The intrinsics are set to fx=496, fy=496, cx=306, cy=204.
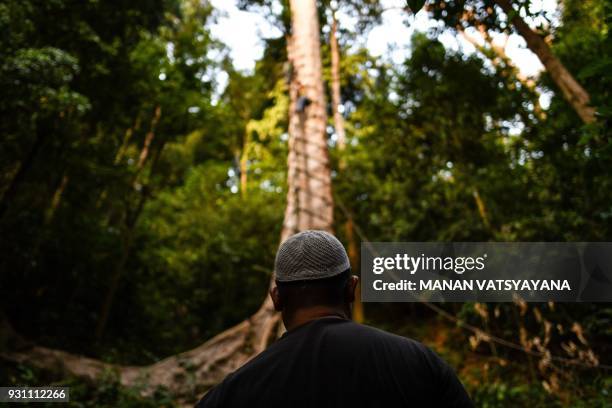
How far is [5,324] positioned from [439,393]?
331 inches

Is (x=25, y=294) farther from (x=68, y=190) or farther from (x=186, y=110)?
(x=186, y=110)

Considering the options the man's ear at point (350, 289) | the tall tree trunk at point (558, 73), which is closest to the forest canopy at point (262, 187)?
the tall tree trunk at point (558, 73)

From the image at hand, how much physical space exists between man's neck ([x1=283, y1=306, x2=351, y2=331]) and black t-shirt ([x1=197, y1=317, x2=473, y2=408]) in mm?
55

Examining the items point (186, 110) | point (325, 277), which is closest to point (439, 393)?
point (325, 277)

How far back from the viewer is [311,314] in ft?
4.36

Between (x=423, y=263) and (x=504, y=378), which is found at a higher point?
(x=423, y=263)

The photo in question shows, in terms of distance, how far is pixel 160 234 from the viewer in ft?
39.3

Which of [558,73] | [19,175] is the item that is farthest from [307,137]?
[19,175]

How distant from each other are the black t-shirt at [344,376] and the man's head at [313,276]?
90mm

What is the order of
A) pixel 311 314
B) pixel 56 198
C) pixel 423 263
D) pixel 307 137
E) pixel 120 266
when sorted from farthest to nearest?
pixel 120 266, pixel 56 198, pixel 423 263, pixel 307 137, pixel 311 314

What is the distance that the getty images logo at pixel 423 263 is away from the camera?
446 centimetres

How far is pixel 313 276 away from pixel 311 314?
0.10 metres

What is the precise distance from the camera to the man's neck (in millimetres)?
1327

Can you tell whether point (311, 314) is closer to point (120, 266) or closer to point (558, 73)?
point (558, 73)
